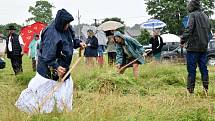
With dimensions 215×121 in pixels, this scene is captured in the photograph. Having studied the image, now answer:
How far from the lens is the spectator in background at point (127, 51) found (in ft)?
32.0

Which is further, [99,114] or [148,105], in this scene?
[148,105]

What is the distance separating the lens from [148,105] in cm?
574

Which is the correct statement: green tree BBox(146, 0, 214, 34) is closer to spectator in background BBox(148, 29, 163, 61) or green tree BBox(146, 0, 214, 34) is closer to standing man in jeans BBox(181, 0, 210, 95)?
spectator in background BBox(148, 29, 163, 61)

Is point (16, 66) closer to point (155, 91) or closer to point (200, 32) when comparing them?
point (155, 91)

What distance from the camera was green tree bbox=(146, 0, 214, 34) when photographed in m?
53.8

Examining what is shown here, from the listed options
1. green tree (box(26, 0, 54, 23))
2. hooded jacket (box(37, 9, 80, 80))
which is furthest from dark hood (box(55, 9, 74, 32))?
green tree (box(26, 0, 54, 23))

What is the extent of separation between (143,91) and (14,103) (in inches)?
122

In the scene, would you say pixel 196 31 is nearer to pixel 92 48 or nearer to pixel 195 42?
pixel 195 42

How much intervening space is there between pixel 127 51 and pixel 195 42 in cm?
244

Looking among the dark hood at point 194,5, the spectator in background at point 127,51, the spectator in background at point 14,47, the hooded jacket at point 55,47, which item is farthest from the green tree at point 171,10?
the hooded jacket at point 55,47

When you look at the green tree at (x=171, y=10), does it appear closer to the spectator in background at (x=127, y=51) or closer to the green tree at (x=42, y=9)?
the green tree at (x=42, y=9)

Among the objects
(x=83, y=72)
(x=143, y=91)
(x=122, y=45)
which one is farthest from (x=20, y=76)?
(x=143, y=91)

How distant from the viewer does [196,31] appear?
25.2 feet

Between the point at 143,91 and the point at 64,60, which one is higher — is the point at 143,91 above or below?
below
